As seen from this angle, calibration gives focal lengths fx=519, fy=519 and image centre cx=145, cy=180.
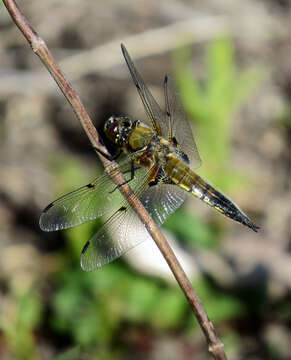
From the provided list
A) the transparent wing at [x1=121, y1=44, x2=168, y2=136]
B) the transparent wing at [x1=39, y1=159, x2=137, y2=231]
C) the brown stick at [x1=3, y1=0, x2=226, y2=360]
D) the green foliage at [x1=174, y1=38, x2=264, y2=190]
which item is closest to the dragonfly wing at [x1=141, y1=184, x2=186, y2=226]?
the transparent wing at [x1=39, y1=159, x2=137, y2=231]

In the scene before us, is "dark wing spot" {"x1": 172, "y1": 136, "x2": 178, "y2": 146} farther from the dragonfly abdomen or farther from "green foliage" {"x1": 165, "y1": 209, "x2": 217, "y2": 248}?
"green foliage" {"x1": 165, "y1": 209, "x2": 217, "y2": 248}

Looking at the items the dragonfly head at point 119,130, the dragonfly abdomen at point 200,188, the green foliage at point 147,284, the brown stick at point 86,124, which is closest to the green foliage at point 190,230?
the green foliage at point 147,284

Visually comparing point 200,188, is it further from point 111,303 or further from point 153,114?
point 111,303

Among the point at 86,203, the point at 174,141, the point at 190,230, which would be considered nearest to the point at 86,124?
the point at 86,203

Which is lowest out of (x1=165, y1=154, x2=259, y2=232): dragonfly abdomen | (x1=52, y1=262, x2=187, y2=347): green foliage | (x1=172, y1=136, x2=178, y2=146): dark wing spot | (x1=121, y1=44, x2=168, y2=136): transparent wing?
(x1=52, y1=262, x2=187, y2=347): green foliage

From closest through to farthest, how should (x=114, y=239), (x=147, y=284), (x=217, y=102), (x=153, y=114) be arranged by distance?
(x=114, y=239), (x=153, y=114), (x=147, y=284), (x=217, y=102)

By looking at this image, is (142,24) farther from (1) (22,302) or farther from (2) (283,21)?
(1) (22,302)
